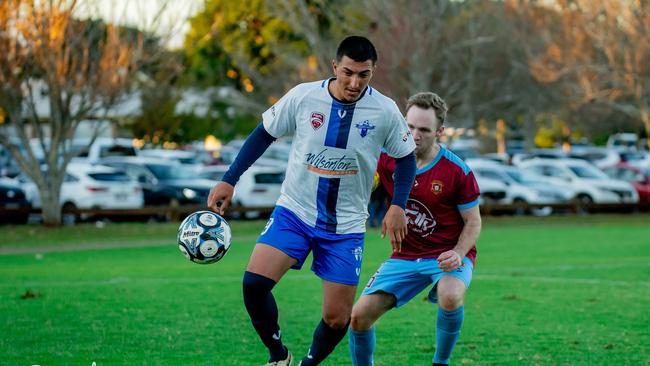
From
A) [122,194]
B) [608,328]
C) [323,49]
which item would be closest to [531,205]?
[323,49]

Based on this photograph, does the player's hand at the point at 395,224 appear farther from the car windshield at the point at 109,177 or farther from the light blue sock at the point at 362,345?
the car windshield at the point at 109,177

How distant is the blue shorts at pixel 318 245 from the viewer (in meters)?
7.29

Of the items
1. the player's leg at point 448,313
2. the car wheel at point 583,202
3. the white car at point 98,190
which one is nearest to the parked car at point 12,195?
the white car at point 98,190

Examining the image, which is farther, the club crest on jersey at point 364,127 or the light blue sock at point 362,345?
the light blue sock at point 362,345

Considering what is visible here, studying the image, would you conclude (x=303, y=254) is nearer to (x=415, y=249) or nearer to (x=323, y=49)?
(x=415, y=249)

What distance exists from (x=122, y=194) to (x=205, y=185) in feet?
9.78

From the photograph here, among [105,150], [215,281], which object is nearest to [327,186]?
[215,281]

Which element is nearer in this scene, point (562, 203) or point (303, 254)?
point (303, 254)

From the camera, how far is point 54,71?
27.2m

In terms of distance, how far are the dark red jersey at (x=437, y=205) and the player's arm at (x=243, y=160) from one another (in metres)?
1.11

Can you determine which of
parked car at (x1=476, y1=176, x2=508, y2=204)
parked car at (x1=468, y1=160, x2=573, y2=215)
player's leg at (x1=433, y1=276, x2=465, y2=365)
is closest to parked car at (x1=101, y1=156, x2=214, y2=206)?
parked car at (x1=476, y1=176, x2=508, y2=204)

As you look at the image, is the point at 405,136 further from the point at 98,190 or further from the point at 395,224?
the point at 98,190

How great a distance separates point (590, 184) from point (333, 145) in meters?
32.2

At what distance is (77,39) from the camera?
27.8 m
